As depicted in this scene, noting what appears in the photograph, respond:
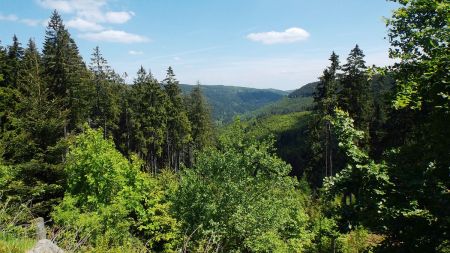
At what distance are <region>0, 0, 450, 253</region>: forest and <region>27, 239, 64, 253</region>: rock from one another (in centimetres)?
18

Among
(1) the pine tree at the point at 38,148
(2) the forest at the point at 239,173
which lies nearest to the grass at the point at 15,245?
(2) the forest at the point at 239,173

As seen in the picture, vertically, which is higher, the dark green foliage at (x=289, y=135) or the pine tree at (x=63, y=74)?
the pine tree at (x=63, y=74)

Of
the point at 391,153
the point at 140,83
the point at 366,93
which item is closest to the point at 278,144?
the point at 140,83

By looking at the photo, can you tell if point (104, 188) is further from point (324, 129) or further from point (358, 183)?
point (324, 129)

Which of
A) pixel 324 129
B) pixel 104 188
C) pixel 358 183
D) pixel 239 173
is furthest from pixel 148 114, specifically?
pixel 358 183

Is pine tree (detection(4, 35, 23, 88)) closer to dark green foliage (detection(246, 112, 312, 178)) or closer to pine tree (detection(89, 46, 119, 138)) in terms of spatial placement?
pine tree (detection(89, 46, 119, 138))

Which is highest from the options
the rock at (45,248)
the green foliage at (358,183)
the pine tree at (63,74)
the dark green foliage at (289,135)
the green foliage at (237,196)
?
the pine tree at (63,74)

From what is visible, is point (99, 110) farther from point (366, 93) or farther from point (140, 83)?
point (366, 93)

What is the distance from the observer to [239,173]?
18.7m

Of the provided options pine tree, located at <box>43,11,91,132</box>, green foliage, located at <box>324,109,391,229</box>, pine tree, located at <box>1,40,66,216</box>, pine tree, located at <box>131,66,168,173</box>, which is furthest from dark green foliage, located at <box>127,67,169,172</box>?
green foliage, located at <box>324,109,391,229</box>

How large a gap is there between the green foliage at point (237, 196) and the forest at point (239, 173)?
2.8 inches

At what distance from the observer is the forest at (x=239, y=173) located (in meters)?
6.78

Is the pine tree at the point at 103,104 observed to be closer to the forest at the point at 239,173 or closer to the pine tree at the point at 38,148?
the forest at the point at 239,173

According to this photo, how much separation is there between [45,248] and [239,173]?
45.2 ft
